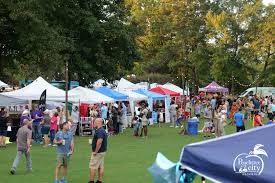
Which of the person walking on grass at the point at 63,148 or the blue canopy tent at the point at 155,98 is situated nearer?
the person walking on grass at the point at 63,148

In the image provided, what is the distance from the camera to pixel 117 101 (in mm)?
34125

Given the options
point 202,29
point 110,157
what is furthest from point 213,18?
point 110,157

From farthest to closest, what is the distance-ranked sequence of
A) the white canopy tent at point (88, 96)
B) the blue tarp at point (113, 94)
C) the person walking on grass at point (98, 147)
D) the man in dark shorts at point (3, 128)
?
the blue tarp at point (113, 94) → the white canopy tent at point (88, 96) → the man in dark shorts at point (3, 128) → the person walking on grass at point (98, 147)

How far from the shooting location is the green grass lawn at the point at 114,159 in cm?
1471

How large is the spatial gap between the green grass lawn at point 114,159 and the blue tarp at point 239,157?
278 inches

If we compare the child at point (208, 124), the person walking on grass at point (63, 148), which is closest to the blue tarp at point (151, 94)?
the child at point (208, 124)

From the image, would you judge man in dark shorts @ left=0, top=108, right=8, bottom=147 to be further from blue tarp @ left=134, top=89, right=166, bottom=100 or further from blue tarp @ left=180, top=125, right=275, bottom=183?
blue tarp @ left=180, top=125, right=275, bottom=183

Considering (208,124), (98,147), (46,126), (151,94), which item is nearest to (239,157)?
(98,147)

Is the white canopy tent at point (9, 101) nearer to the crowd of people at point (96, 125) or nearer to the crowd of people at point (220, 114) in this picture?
the crowd of people at point (96, 125)

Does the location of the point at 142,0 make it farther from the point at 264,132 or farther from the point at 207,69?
the point at 264,132

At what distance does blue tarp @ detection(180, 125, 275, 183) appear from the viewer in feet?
21.9

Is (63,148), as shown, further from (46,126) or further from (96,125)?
(46,126)

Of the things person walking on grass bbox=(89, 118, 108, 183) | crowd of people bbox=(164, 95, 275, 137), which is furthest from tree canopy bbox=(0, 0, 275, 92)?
person walking on grass bbox=(89, 118, 108, 183)

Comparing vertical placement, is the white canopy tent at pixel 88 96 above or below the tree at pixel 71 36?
below
